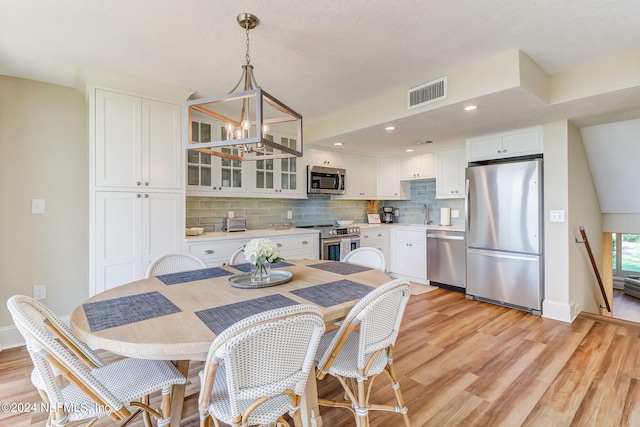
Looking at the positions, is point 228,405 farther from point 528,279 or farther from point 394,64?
point 528,279

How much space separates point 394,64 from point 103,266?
2940mm

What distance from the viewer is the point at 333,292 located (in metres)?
1.67

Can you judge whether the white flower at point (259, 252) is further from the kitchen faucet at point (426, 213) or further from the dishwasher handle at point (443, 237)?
the kitchen faucet at point (426, 213)

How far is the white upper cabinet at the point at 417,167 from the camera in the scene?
481 centimetres

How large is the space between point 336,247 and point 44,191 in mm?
3223

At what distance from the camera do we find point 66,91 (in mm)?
2902

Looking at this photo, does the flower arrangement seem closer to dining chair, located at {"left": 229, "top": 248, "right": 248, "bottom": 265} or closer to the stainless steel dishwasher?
dining chair, located at {"left": 229, "top": 248, "right": 248, "bottom": 265}

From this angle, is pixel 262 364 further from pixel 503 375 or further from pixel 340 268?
pixel 503 375

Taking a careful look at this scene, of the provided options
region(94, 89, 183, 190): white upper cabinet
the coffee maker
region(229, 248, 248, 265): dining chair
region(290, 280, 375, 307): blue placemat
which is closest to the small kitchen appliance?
region(94, 89, 183, 190): white upper cabinet

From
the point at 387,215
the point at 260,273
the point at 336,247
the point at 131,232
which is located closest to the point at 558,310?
the point at 336,247

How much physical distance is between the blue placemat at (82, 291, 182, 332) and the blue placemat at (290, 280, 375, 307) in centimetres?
63

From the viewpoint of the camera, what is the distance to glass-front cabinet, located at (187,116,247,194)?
11.0 feet

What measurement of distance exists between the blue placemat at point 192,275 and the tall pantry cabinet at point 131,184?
904mm

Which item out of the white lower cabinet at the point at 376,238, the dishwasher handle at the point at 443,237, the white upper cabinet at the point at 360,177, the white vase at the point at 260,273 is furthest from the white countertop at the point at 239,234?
the dishwasher handle at the point at 443,237
